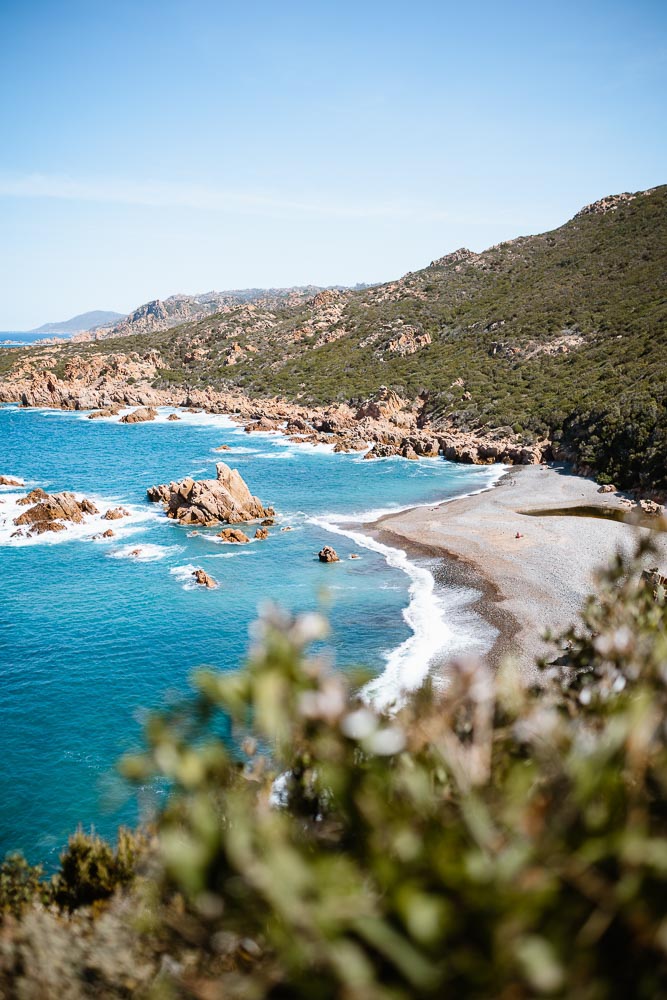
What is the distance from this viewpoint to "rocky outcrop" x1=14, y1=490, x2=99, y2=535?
131ft

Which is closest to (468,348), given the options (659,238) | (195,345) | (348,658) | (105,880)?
(659,238)

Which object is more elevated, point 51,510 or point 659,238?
point 659,238

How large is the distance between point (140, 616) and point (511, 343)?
74.4 metres

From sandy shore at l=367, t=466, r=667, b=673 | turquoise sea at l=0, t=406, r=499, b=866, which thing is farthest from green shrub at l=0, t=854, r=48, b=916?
sandy shore at l=367, t=466, r=667, b=673

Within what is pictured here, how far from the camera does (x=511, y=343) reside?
87.2m

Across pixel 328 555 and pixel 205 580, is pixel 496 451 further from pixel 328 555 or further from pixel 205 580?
pixel 205 580

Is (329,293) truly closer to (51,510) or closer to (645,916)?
(51,510)

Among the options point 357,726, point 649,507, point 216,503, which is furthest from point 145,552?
point 357,726

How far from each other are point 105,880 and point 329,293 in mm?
146329

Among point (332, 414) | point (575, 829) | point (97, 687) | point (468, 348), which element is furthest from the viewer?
point (468, 348)

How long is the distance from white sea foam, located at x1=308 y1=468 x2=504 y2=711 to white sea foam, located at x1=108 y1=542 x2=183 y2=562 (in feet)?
43.2

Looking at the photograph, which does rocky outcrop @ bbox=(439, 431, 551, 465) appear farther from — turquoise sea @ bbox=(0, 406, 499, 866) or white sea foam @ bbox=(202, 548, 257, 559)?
white sea foam @ bbox=(202, 548, 257, 559)

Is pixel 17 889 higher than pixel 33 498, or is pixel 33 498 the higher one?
pixel 33 498

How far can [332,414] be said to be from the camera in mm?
82875
